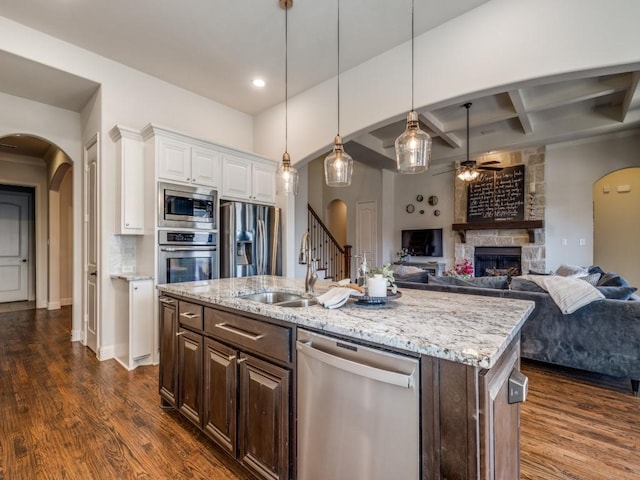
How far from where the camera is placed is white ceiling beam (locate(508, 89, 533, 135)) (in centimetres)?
424

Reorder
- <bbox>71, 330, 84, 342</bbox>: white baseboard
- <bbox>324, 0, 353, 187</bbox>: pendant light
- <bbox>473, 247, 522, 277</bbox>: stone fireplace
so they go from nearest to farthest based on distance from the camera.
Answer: <bbox>324, 0, 353, 187</bbox>: pendant light < <bbox>71, 330, 84, 342</bbox>: white baseboard < <bbox>473, 247, 522, 277</bbox>: stone fireplace

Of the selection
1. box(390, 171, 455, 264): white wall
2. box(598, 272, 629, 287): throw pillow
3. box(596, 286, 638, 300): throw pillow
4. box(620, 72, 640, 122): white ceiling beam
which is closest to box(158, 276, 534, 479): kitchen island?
box(596, 286, 638, 300): throw pillow

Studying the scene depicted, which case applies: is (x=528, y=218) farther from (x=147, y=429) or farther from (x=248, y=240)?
(x=147, y=429)

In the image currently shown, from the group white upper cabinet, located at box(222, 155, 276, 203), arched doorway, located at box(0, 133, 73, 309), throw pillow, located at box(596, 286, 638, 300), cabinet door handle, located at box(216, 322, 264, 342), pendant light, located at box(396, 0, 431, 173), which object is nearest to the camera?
cabinet door handle, located at box(216, 322, 264, 342)

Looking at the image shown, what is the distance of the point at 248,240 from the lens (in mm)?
4121

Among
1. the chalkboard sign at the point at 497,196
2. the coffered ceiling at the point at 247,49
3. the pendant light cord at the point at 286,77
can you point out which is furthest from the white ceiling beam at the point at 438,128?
the pendant light cord at the point at 286,77

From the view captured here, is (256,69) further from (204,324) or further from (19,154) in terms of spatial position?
(19,154)

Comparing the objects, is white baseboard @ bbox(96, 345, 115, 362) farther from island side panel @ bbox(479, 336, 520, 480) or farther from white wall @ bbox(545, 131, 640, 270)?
white wall @ bbox(545, 131, 640, 270)

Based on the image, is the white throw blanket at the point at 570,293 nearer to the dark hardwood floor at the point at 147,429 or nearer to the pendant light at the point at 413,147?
the dark hardwood floor at the point at 147,429

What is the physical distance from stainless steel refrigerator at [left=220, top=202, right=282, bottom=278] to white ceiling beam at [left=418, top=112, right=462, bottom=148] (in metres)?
2.67

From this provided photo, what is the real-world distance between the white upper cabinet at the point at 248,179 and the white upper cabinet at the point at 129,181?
36.5 inches

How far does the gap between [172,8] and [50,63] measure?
1.49m

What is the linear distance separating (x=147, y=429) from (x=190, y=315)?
0.85 metres

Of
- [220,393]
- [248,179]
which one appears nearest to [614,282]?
[220,393]
